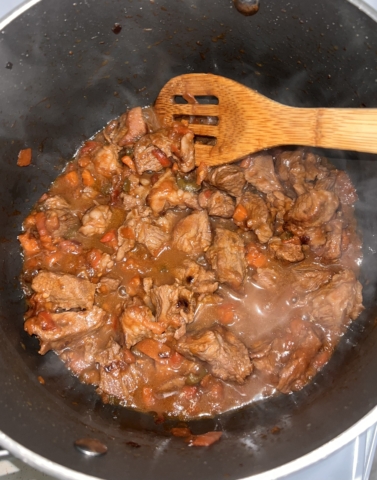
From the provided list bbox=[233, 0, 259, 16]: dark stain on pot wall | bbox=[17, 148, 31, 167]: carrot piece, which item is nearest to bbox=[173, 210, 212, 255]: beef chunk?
bbox=[17, 148, 31, 167]: carrot piece

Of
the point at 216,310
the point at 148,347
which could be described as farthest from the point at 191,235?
the point at 148,347

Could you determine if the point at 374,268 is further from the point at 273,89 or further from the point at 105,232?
the point at 105,232

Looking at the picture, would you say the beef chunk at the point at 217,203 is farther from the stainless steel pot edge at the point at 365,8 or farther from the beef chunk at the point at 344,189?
the stainless steel pot edge at the point at 365,8

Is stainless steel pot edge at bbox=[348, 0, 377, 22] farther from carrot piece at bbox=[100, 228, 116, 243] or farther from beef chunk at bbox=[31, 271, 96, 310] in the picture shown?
beef chunk at bbox=[31, 271, 96, 310]

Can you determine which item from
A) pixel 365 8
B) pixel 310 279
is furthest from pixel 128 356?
pixel 365 8

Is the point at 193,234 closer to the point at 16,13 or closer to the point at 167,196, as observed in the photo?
the point at 167,196

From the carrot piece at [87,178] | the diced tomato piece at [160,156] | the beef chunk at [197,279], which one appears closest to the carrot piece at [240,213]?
the beef chunk at [197,279]
